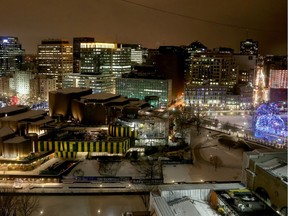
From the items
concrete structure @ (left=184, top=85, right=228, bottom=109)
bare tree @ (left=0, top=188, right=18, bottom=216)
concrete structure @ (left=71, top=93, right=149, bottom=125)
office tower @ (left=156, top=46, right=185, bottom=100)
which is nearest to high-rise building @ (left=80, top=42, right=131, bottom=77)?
office tower @ (left=156, top=46, right=185, bottom=100)

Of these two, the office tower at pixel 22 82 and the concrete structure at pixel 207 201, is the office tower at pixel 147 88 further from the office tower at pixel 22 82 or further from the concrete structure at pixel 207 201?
the concrete structure at pixel 207 201

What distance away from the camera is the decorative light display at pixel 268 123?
15.2 m

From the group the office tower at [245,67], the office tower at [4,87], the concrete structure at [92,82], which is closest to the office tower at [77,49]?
the concrete structure at [92,82]

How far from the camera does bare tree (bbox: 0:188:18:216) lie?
25.4ft

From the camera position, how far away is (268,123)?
15.7 meters

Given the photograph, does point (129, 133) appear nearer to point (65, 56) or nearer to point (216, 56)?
point (216, 56)

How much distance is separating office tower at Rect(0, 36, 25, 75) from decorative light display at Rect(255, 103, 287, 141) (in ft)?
103

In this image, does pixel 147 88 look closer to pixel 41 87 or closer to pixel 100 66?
pixel 100 66

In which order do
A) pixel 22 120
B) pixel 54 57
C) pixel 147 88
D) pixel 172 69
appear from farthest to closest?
1. pixel 54 57
2. pixel 172 69
3. pixel 147 88
4. pixel 22 120

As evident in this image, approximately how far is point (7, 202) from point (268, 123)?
11420 mm

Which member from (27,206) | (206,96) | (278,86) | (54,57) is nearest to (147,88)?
(206,96)

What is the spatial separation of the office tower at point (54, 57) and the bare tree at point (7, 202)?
26369 mm

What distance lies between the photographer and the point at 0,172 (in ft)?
36.0

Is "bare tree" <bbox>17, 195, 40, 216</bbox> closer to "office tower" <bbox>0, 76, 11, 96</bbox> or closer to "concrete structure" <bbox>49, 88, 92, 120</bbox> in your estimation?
"concrete structure" <bbox>49, 88, 92, 120</bbox>
